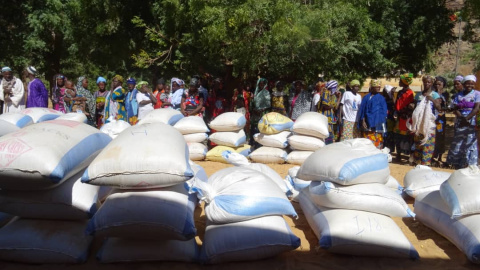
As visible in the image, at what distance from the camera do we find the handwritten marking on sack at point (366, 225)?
299 centimetres

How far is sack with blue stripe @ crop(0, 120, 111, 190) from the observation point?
8.39 ft

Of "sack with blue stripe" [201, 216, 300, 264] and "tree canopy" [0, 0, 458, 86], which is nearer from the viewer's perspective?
"sack with blue stripe" [201, 216, 300, 264]

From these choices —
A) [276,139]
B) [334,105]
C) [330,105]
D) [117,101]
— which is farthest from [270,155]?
[117,101]

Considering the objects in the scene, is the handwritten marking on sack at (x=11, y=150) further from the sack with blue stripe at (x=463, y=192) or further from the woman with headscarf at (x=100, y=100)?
the woman with headscarf at (x=100, y=100)

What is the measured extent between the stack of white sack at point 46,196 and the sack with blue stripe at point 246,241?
0.93 m

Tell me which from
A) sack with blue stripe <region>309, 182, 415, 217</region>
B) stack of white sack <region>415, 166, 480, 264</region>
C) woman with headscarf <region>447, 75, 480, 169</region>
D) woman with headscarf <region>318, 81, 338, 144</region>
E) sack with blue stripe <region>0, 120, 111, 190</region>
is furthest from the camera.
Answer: woman with headscarf <region>318, 81, 338, 144</region>

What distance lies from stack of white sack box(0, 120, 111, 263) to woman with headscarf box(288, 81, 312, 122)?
4.88 meters

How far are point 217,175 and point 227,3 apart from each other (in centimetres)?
379

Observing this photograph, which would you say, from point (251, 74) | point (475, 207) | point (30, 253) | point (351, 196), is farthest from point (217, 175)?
point (251, 74)

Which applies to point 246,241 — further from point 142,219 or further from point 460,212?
point 460,212

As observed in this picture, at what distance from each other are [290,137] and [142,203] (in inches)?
143

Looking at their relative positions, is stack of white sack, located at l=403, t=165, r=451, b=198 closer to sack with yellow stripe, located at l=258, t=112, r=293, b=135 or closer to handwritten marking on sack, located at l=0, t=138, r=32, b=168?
sack with yellow stripe, located at l=258, t=112, r=293, b=135

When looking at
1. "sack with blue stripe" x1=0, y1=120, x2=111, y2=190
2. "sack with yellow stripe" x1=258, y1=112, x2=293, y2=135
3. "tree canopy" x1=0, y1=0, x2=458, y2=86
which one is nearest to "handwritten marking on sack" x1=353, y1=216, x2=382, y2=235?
"sack with blue stripe" x1=0, y1=120, x2=111, y2=190

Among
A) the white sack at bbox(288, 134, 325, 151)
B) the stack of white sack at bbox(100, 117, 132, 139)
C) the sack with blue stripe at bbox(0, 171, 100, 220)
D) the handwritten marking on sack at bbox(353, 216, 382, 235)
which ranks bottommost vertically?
the handwritten marking on sack at bbox(353, 216, 382, 235)
